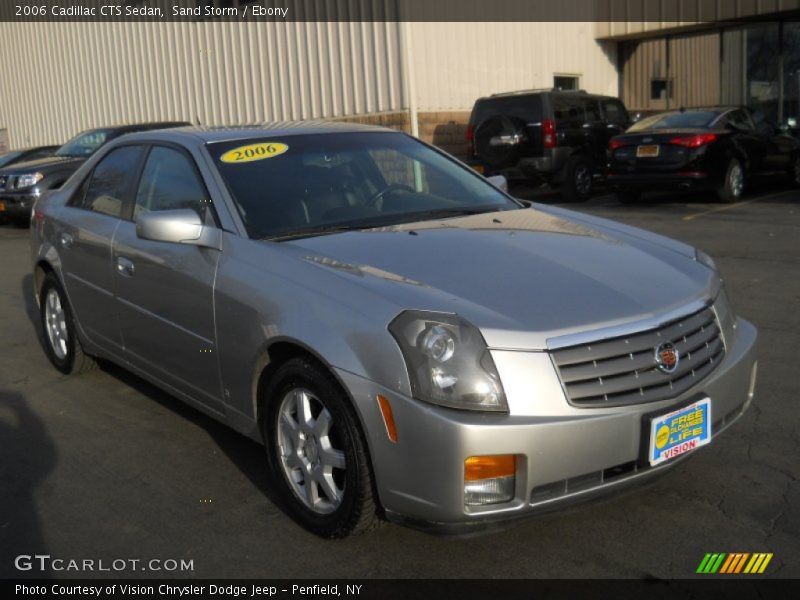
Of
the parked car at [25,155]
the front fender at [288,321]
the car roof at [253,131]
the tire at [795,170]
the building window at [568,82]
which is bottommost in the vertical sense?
the tire at [795,170]

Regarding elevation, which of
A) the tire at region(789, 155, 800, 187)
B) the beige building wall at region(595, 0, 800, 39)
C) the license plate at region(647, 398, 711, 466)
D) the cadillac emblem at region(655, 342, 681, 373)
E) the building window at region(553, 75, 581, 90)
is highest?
the beige building wall at region(595, 0, 800, 39)

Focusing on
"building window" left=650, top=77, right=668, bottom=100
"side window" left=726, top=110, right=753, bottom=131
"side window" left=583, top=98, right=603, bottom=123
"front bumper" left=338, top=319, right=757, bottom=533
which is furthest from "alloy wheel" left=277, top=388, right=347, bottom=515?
"building window" left=650, top=77, right=668, bottom=100

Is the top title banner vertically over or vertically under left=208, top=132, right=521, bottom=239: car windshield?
over

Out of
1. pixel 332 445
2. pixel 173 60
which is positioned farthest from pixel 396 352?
pixel 173 60

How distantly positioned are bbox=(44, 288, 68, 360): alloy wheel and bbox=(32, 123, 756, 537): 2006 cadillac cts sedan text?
1012 millimetres

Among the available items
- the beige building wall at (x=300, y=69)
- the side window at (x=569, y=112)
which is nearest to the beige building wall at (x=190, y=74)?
the beige building wall at (x=300, y=69)

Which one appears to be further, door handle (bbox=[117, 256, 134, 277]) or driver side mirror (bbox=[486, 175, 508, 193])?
driver side mirror (bbox=[486, 175, 508, 193])

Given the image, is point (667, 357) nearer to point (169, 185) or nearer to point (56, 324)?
point (169, 185)

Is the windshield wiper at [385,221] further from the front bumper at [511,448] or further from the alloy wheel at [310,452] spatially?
the front bumper at [511,448]

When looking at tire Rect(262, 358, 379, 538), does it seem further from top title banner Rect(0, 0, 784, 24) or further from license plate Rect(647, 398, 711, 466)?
top title banner Rect(0, 0, 784, 24)

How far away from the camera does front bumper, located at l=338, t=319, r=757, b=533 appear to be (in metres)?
2.98

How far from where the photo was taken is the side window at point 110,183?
516cm

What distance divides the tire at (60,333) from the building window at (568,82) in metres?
15.4

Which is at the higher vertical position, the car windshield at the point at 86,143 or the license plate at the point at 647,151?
the car windshield at the point at 86,143
